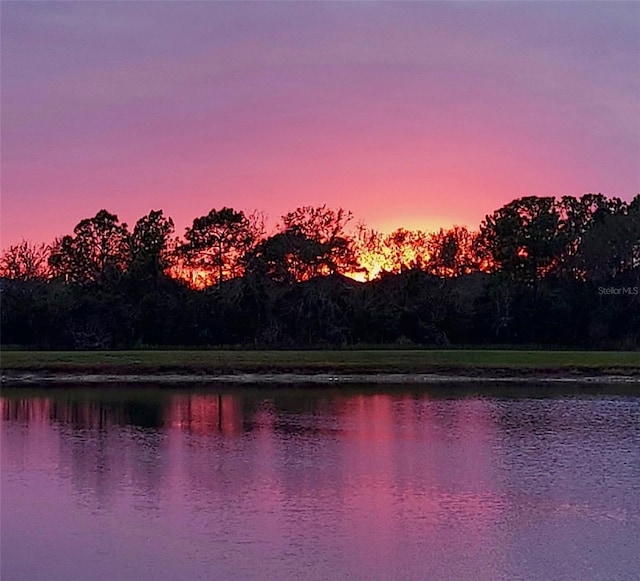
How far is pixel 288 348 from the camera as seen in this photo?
2320 inches

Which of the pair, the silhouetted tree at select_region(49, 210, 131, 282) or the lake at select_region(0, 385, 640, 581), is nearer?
the lake at select_region(0, 385, 640, 581)

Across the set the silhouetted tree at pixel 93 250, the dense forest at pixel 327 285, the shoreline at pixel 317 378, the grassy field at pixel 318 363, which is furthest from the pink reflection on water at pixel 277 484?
the silhouetted tree at pixel 93 250

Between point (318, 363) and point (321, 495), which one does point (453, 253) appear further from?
point (321, 495)

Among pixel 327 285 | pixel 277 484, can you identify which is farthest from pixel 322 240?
pixel 277 484

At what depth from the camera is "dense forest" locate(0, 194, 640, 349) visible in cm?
6141

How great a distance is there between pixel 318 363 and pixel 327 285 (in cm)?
Result: 1961

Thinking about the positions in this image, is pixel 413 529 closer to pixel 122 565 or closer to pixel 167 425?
pixel 122 565

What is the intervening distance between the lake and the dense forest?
33.2m

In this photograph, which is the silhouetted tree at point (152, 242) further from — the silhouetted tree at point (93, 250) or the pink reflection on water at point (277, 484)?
the pink reflection on water at point (277, 484)

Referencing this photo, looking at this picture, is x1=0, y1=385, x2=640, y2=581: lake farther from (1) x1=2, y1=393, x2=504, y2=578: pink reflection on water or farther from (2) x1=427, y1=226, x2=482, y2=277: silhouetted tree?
(2) x1=427, y1=226, x2=482, y2=277: silhouetted tree

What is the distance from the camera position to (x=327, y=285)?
6322 cm

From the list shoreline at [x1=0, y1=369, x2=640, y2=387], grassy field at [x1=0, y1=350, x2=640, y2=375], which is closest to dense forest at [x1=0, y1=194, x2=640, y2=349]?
grassy field at [x1=0, y1=350, x2=640, y2=375]

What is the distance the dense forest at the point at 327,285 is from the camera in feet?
201

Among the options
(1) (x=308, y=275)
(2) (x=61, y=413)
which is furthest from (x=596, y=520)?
(1) (x=308, y=275)
